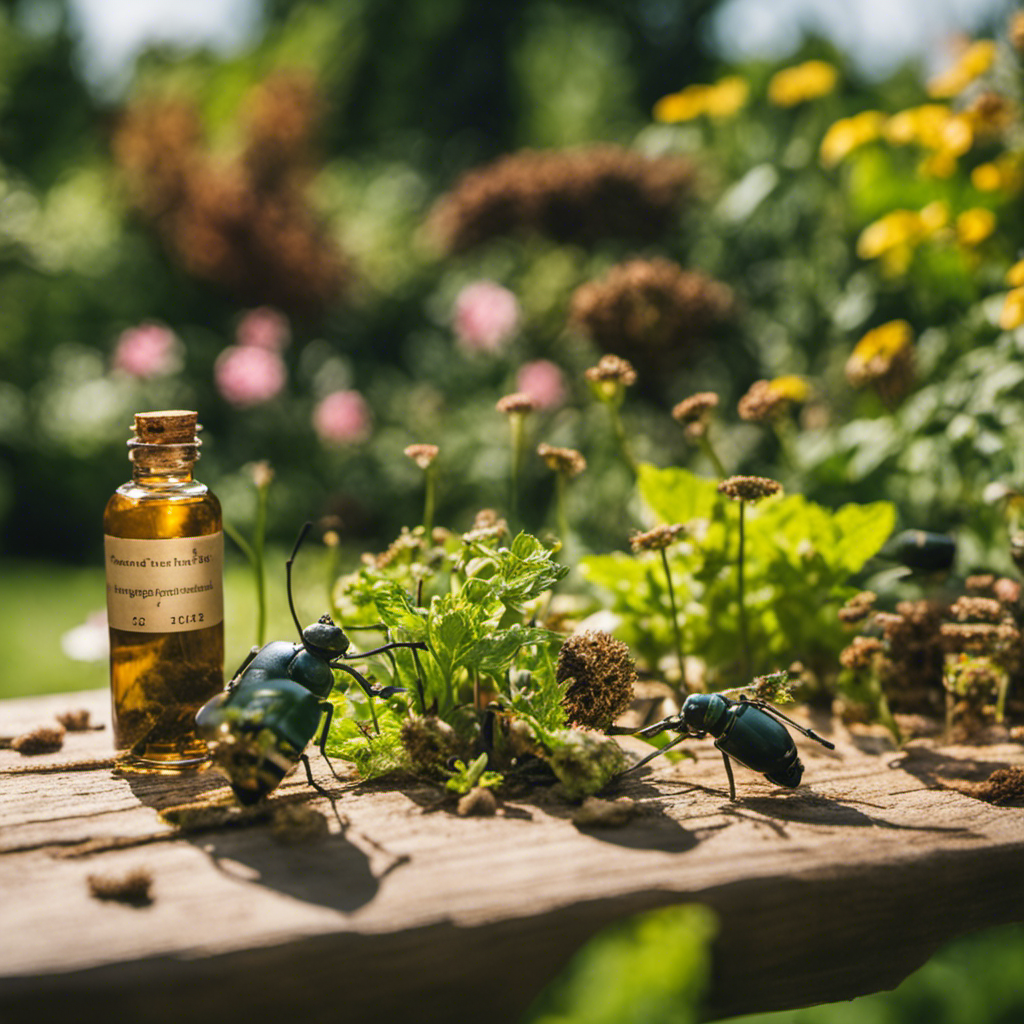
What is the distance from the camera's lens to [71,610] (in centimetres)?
348

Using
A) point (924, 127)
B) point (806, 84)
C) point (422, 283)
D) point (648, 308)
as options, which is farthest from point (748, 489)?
point (422, 283)

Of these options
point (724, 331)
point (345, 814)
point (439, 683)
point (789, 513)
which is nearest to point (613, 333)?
point (724, 331)

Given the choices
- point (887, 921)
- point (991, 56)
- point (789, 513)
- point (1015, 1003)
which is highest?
point (991, 56)

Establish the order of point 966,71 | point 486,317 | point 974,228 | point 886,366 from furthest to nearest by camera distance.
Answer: point 486,317
point 966,71
point 974,228
point 886,366

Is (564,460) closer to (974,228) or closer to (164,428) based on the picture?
(164,428)

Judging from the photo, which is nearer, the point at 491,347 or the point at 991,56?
the point at 991,56

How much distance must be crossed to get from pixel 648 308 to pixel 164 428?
1.26 m

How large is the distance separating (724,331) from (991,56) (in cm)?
78

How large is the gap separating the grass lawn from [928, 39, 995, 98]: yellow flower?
1.74 m

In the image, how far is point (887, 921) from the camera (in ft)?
2.72

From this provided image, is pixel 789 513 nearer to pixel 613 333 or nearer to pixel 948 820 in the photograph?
pixel 948 820

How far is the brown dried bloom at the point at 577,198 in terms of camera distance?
247cm

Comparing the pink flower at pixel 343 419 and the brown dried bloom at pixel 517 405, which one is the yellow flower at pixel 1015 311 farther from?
the pink flower at pixel 343 419

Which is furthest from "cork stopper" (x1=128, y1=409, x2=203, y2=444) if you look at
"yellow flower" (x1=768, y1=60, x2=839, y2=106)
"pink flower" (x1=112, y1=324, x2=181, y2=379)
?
"pink flower" (x1=112, y1=324, x2=181, y2=379)
